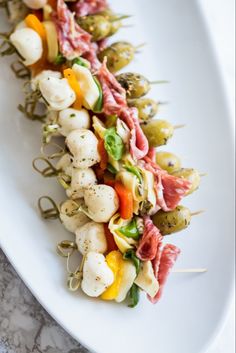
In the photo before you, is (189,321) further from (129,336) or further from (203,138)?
(203,138)

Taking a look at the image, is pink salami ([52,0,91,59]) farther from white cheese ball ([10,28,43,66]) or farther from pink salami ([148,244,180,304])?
pink salami ([148,244,180,304])

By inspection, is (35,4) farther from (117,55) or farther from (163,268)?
(163,268)

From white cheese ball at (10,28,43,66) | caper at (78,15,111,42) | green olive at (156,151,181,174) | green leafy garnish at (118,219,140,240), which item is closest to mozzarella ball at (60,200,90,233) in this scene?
green leafy garnish at (118,219,140,240)

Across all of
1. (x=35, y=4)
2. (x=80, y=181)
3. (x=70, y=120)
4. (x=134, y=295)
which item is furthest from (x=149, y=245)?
(x=35, y=4)

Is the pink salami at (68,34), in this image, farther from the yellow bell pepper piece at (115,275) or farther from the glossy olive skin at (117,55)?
the yellow bell pepper piece at (115,275)

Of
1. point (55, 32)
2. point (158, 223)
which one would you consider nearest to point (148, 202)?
point (158, 223)

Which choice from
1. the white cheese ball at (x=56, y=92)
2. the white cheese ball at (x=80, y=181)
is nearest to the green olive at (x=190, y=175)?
the white cheese ball at (x=80, y=181)
